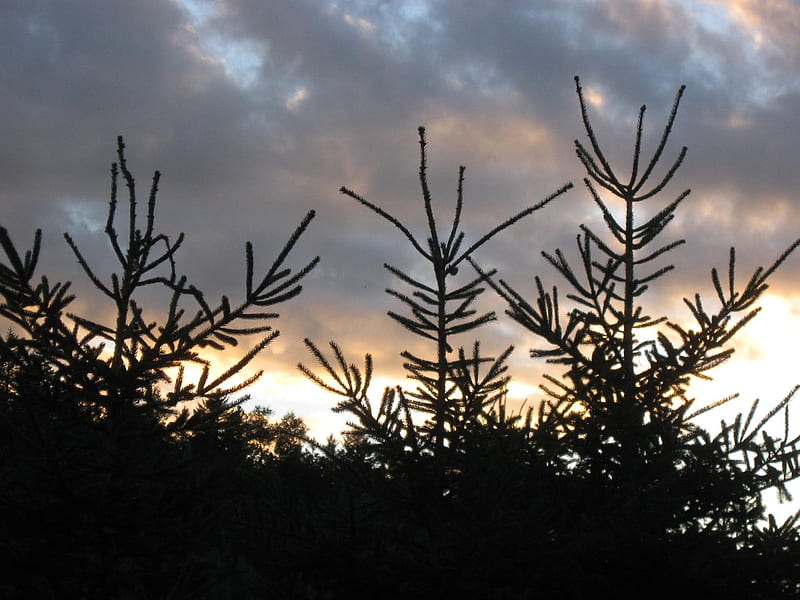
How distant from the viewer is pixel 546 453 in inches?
274

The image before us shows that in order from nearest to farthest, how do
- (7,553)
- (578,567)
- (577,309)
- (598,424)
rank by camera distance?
(7,553) < (578,567) < (598,424) < (577,309)

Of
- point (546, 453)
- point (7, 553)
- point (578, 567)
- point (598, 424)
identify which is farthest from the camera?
point (598, 424)

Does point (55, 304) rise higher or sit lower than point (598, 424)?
→ higher

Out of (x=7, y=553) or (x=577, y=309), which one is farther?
(x=577, y=309)

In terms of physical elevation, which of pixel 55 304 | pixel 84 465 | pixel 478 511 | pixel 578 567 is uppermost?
pixel 55 304

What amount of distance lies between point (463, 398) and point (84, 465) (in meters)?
3.42

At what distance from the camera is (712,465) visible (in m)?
7.29

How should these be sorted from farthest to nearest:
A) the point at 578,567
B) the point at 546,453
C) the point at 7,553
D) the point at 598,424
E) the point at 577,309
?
the point at 577,309
the point at 598,424
the point at 546,453
the point at 578,567
the point at 7,553

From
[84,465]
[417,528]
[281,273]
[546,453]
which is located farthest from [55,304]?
[546,453]

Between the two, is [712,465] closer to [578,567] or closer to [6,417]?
[578,567]

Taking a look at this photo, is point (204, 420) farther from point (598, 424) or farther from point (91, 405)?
point (598, 424)

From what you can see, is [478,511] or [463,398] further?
[463,398]

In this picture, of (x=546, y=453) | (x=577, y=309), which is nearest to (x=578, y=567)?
(x=546, y=453)

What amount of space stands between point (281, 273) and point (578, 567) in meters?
3.39
